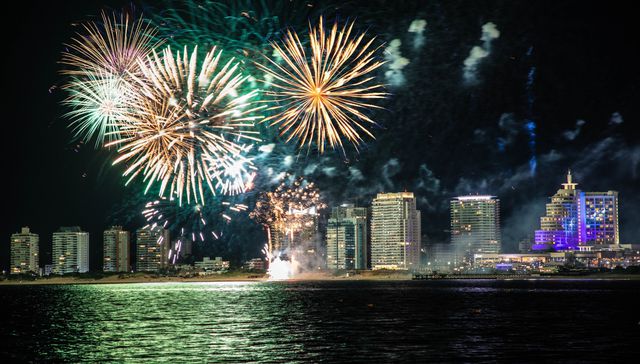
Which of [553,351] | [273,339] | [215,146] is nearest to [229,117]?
[215,146]

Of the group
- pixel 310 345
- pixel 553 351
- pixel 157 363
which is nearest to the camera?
pixel 157 363

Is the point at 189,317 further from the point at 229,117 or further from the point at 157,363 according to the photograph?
the point at 157,363

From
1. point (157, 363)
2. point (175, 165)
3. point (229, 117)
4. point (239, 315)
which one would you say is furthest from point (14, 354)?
point (239, 315)

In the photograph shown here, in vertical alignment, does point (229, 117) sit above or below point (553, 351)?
above

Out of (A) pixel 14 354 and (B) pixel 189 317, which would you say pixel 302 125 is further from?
(B) pixel 189 317

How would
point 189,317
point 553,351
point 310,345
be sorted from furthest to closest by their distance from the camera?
point 189,317 < point 310,345 < point 553,351

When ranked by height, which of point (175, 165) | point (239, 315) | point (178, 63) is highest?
point (178, 63)

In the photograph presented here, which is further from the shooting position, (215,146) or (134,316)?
(134,316)

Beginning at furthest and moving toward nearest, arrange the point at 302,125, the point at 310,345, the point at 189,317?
the point at 189,317
the point at 302,125
the point at 310,345

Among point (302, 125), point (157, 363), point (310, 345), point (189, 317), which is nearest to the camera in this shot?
point (157, 363)
